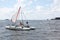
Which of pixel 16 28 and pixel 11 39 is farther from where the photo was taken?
pixel 16 28

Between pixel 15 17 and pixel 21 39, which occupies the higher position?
pixel 15 17

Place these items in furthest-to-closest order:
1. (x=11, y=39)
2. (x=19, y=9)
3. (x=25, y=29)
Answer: (x=19, y=9) → (x=25, y=29) → (x=11, y=39)

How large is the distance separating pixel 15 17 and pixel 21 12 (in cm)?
462

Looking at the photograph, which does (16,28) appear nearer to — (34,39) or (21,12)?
(21,12)

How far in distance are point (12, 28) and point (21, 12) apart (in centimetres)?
1332

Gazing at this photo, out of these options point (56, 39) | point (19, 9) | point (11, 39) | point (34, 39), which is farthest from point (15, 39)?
point (19, 9)

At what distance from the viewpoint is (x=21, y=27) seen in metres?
118

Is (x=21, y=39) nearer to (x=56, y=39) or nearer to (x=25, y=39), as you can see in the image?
(x=25, y=39)

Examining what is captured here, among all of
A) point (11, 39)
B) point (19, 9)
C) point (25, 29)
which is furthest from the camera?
point (19, 9)

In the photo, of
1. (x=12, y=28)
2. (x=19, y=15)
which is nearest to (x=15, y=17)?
(x=19, y=15)

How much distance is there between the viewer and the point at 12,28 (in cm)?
12225

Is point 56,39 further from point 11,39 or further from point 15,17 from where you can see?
point 15,17

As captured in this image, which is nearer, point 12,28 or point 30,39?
point 30,39

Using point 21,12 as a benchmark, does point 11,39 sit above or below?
below
